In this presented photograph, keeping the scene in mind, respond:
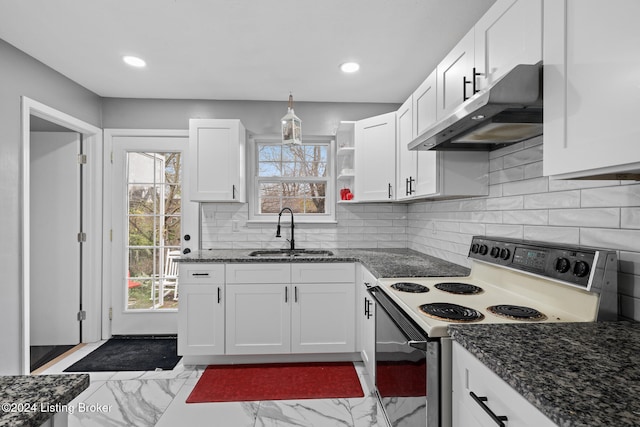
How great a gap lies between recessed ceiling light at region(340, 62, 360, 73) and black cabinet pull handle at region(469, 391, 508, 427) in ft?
7.45

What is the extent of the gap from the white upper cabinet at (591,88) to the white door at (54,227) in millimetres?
3625

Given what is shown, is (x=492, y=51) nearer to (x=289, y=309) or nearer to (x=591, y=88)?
(x=591, y=88)

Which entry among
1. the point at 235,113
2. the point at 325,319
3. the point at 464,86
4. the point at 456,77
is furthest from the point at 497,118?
the point at 235,113

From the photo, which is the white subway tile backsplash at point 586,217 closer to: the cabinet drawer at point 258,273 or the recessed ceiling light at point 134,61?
the cabinet drawer at point 258,273

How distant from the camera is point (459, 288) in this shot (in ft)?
5.39

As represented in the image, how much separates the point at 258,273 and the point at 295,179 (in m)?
1.16

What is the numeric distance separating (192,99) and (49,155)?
1.40 meters

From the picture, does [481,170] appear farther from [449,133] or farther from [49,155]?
[49,155]

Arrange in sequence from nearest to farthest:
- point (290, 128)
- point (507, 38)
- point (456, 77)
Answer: point (507, 38), point (456, 77), point (290, 128)

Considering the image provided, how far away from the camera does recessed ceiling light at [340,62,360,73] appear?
2494 mm

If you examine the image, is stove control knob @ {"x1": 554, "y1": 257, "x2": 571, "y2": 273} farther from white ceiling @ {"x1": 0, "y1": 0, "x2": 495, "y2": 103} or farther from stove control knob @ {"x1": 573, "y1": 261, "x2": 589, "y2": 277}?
white ceiling @ {"x1": 0, "y1": 0, "x2": 495, "y2": 103}

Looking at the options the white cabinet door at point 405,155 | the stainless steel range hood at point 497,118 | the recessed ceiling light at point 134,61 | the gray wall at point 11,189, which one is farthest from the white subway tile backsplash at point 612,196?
the gray wall at point 11,189

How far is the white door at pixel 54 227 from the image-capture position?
120 inches

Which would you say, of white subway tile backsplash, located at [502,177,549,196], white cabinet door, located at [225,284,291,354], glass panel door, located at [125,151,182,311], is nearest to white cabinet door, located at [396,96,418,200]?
white subway tile backsplash, located at [502,177,549,196]
